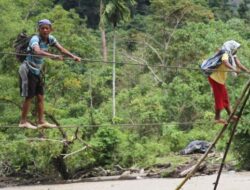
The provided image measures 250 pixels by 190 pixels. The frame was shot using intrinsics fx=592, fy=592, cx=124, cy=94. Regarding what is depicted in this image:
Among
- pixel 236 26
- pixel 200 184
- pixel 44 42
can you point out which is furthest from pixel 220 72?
pixel 236 26

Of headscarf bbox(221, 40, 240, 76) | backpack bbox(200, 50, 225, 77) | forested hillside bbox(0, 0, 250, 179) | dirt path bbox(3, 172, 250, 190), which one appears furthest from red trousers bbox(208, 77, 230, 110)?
dirt path bbox(3, 172, 250, 190)

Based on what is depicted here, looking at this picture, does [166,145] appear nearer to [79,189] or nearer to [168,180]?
[168,180]

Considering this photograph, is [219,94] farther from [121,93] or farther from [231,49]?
[121,93]

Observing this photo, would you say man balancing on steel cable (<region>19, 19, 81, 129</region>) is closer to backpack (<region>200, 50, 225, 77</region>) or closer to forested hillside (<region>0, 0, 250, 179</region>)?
backpack (<region>200, 50, 225, 77</region>)

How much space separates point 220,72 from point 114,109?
1489 centimetres

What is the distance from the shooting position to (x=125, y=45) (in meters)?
27.2

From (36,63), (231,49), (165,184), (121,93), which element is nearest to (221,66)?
(231,49)

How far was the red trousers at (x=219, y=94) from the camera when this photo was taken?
5551mm

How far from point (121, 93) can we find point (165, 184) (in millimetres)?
9694

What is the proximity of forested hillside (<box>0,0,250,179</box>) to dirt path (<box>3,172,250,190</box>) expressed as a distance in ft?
2.91

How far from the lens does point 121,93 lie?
72.0ft

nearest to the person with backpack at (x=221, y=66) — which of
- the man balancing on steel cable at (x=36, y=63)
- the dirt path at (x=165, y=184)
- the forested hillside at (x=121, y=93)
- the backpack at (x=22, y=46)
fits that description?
the man balancing on steel cable at (x=36, y=63)

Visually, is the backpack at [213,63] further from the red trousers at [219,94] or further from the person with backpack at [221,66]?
the red trousers at [219,94]

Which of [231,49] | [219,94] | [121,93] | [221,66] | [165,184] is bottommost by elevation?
[165,184]
